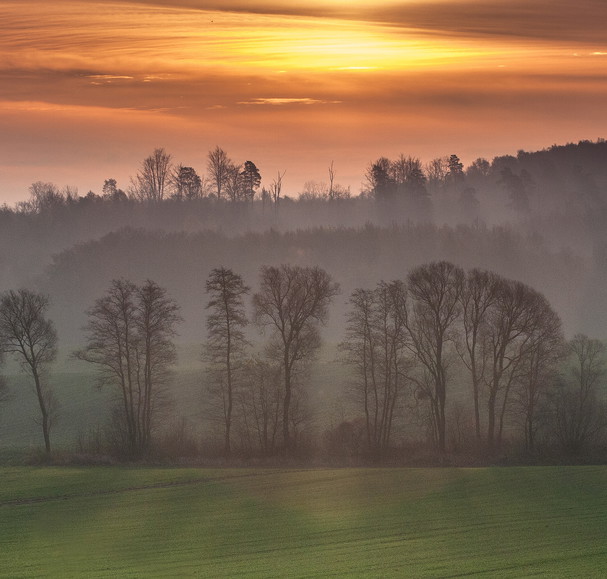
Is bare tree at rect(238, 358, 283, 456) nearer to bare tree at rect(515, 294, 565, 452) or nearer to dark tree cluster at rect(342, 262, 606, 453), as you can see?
dark tree cluster at rect(342, 262, 606, 453)

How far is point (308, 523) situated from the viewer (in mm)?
40406

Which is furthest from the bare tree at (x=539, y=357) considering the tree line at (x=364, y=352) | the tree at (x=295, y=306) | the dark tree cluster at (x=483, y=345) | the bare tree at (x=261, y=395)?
the bare tree at (x=261, y=395)

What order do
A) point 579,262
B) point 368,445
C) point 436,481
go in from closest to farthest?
point 436,481 → point 368,445 → point 579,262

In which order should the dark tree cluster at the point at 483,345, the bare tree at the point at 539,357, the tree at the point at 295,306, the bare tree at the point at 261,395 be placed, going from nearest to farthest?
the dark tree cluster at the point at 483,345 < the bare tree at the point at 539,357 < the bare tree at the point at 261,395 < the tree at the point at 295,306

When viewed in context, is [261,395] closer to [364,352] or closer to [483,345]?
[364,352]

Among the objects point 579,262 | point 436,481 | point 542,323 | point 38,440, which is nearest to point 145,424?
point 38,440

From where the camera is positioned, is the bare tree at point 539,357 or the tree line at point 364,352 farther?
the bare tree at point 539,357

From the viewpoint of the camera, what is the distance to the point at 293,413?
69.4 metres

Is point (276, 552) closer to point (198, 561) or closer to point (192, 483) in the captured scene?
point (198, 561)

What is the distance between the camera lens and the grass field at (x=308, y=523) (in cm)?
3216

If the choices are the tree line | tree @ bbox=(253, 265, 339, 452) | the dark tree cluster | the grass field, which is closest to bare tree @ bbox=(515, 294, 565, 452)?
the dark tree cluster

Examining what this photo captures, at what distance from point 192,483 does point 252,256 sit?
13836 cm

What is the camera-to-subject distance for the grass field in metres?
32.2

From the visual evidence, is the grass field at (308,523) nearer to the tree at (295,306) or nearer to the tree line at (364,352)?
the tree line at (364,352)
